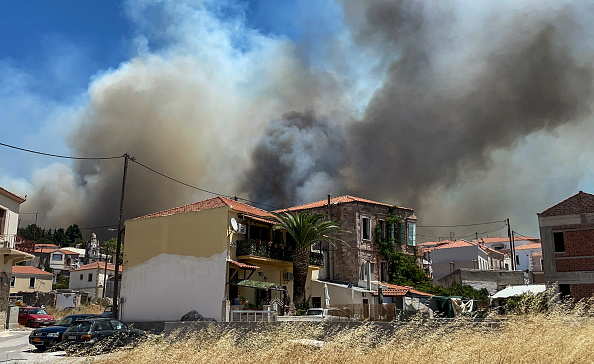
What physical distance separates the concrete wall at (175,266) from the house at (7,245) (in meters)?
6.48

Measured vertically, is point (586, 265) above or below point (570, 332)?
above

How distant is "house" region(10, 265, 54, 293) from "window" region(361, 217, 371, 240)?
→ 49.1 meters

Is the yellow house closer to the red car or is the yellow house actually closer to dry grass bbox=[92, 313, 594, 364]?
the red car

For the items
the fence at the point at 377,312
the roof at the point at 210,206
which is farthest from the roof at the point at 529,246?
the fence at the point at 377,312

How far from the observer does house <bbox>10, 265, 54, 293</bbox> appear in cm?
6875

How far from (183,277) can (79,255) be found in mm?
82033

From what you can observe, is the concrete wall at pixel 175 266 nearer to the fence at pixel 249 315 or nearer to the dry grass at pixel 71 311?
the fence at pixel 249 315

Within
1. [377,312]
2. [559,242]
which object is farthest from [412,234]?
[377,312]

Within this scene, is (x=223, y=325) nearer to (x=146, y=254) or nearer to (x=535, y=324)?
(x=535, y=324)

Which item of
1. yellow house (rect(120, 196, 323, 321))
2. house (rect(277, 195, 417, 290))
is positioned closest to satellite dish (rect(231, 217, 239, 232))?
yellow house (rect(120, 196, 323, 321))

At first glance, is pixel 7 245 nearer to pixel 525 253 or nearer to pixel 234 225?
pixel 234 225

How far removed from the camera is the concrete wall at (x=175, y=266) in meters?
32.0

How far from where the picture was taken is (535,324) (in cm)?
1297

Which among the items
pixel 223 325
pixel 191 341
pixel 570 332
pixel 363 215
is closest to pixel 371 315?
pixel 223 325
